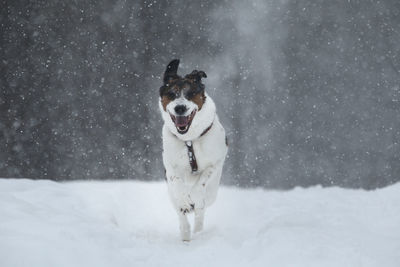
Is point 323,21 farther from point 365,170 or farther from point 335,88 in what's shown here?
point 365,170

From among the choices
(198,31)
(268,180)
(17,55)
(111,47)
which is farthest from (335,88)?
(17,55)

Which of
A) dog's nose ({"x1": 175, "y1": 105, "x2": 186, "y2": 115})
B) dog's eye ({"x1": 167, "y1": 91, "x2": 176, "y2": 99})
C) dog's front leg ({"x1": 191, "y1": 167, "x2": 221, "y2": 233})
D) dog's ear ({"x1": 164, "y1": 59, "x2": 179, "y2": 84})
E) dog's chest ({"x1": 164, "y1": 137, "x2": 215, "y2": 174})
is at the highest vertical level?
dog's ear ({"x1": 164, "y1": 59, "x2": 179, "y2": 84})

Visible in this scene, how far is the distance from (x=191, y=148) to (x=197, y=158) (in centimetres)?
13

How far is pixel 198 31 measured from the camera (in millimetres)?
14273

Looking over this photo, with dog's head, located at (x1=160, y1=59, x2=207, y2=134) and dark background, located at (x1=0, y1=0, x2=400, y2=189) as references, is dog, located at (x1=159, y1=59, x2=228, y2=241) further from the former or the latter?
dark background, located at (x1=0, y1=0, x2=400, y2=189)

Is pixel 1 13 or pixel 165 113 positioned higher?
pixel 1 13

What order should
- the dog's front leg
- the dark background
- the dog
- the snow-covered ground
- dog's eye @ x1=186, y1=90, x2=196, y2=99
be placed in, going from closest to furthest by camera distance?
the snow-covered ground
dog's eye @ x1=186, y1=90, x2=196, y2=99
the dog
the dog's front leg
the dark background

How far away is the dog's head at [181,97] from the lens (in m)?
4.17

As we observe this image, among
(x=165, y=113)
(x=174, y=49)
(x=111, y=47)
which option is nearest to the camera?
(x=165, y=113)

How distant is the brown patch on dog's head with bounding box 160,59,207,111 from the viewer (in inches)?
173

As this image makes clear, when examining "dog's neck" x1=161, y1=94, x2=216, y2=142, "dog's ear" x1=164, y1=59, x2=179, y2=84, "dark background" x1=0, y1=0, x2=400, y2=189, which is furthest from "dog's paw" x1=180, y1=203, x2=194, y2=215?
"dark background" x1=0, y1=0, x2=400, y2=189

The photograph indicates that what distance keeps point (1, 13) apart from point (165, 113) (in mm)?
13535

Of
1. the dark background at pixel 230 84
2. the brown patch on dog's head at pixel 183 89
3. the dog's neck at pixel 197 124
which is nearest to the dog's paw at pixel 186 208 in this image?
the dog's neck at pixel 197 124

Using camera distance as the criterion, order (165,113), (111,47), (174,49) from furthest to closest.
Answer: (111,47), (174,49), (165,113)
